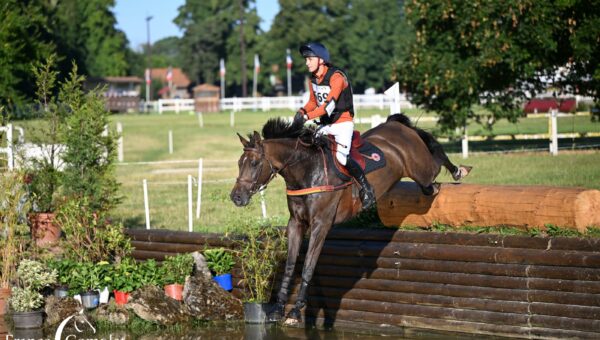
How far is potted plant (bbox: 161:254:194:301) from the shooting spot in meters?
12.5

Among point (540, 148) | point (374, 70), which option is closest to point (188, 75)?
point (374, 70)

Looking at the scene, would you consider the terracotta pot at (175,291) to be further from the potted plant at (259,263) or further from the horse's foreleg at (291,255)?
the horse's foreleg at (291,255)

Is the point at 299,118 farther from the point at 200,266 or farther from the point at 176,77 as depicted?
the point at 176,77

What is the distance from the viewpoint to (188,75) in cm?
11881

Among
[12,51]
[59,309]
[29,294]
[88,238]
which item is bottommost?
[59,309]

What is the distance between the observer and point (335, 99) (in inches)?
422

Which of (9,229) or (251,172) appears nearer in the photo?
(251,172)

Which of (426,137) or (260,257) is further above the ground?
(426,137)

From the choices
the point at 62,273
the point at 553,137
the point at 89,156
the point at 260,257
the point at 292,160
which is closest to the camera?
A: the point at 292,160

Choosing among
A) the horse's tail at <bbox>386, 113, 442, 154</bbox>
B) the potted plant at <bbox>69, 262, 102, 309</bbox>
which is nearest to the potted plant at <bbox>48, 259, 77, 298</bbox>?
the potted plant at <bbox>69, 262, 102, 309</bbox>

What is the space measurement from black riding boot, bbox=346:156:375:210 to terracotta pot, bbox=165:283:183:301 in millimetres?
3130

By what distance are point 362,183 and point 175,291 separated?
3.32 m

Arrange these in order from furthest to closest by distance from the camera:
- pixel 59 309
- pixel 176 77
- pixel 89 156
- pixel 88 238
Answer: pixel 176 77 → pixel 89 156 → pixel 88 238 → pixel 59 309

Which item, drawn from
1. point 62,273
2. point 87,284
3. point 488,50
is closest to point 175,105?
point 488,50
